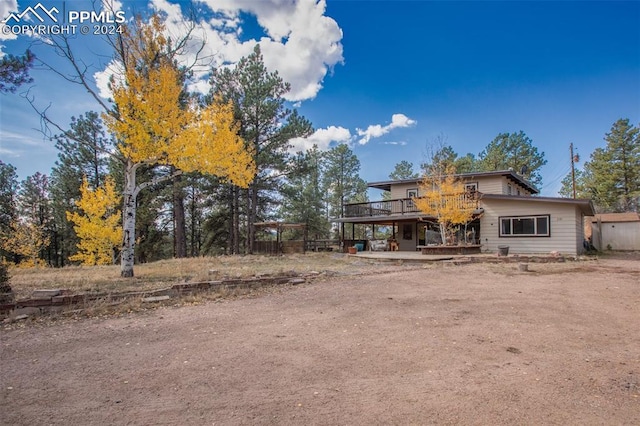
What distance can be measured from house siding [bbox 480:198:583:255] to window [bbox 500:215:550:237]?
0.16 meters

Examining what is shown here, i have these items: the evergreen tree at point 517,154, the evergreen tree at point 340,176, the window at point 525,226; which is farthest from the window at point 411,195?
the evergreen tree at point 340,176

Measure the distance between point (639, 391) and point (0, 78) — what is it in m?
12.6

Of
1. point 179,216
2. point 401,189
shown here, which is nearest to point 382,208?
point 401,189

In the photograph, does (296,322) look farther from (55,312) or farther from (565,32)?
(565,32)

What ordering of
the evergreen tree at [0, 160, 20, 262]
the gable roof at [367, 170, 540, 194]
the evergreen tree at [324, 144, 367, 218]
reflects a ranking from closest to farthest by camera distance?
1. the gable roof at [367, 170, 540, 194]
2. the evergreen tree at [0, 160, 20, 262]
3. the evergreen tree at [324, 144, 367, 218]

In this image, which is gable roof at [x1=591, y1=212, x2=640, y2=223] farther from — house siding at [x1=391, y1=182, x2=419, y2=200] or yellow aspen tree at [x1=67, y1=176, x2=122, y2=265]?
yellow aspen tree at [x1=67, y1=176, x2=122, y2=265]

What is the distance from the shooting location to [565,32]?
13.9 meters

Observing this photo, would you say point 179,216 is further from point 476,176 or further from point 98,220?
point 476,176

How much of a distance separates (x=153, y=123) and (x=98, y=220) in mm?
15834

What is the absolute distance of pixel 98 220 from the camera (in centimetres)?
2189

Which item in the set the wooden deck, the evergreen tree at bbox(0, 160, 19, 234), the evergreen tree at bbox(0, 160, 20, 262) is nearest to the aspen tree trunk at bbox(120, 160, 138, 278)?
the wooden deck

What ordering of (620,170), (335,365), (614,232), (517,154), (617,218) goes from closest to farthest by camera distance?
(335,365)
(614,232)
(617,218)
(620,170)
(517,154)

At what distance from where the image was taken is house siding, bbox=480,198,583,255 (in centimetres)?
1628

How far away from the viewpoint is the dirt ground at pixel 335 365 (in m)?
2.64
